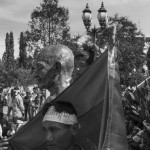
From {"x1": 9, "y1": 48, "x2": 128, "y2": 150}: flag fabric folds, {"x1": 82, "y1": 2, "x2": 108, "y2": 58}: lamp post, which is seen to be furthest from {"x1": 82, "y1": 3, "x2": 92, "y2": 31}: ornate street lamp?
{"x1": 9, "y1": 48, "x2": 128, "y2": 150}: flag fabric folds

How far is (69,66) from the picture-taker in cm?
306

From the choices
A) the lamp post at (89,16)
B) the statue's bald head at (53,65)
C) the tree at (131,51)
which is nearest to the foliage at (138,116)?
the statue's bald head at (53,65)

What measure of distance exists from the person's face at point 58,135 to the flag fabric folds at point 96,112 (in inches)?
8.0

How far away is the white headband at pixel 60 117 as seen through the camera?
8.28ft

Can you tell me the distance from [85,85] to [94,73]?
151mm

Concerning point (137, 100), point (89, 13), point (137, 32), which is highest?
point (137, 32)

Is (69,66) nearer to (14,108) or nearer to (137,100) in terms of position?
(137,100)

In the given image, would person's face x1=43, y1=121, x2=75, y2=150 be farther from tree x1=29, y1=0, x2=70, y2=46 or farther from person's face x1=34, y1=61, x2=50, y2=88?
tree x1=29, y1=0, x2=70, y2=46

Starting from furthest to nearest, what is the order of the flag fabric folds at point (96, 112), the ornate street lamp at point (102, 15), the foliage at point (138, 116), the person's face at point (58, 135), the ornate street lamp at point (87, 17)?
the ornate street lamp at point (87, 17), the ornate street lamp at point (102, 15), the foliage at point (138, 116), the person's face at point (58, 135), the flag fabric folds at point (96, 112)

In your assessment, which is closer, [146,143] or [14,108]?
→ [146,143]

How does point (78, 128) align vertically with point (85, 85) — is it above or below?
below

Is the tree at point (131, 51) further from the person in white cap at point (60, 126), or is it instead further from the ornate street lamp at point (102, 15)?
the person in white cap at point (60, 126)

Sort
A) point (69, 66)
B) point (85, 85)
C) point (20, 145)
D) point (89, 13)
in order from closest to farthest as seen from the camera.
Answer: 1. point (85, 85)
2. point (69, 66)
3. point (20, 145)
4. point (89, 13)

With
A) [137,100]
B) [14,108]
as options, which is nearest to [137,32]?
[14,108]
